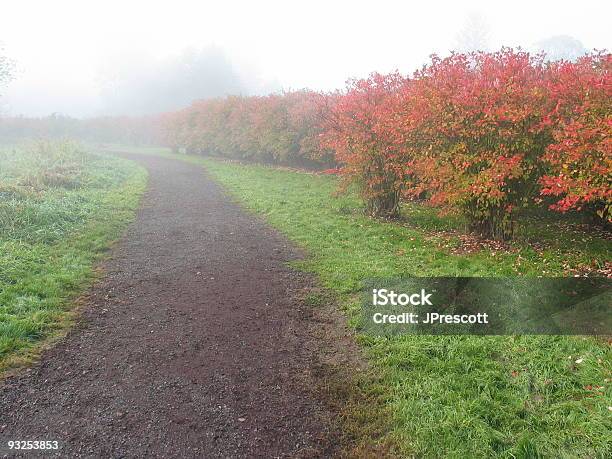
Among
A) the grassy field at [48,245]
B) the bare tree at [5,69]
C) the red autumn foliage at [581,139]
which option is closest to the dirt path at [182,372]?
the grassy field at [48,245]

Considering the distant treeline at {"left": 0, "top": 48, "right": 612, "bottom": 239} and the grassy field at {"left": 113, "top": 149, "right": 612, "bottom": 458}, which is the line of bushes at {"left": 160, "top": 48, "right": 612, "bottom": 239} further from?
the grassy field at {"left": 113, "top": 149, "right": 612, "bottom": 458}

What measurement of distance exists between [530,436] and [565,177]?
409cm

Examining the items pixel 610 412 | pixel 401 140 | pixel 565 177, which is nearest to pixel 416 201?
pixel 401 140

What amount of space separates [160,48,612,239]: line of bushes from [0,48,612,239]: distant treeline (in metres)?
0.02

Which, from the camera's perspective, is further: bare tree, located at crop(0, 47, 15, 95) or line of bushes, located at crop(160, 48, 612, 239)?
bare tree, located at crop(0, 47, 15, 95)

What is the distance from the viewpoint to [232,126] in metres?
28.7

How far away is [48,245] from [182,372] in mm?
5424

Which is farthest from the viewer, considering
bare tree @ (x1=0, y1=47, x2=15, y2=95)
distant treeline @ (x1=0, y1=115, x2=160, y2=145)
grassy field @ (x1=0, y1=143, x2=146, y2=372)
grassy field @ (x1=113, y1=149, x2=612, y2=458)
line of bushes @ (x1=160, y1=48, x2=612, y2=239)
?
distant treeline @ (x1=0, y1=115, x2=160, y2=145)

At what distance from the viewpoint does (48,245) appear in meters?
8.04

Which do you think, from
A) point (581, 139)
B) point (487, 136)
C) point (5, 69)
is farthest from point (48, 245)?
point (5, 69)

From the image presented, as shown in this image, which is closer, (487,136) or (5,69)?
(487,136)

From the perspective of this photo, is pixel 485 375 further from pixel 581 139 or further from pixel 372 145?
pixel 372 145

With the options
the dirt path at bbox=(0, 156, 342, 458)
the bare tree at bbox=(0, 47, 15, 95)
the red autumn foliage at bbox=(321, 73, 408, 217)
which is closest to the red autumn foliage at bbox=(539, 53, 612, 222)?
the red autumn foliage at bbox=(321, 73, 408, 217)

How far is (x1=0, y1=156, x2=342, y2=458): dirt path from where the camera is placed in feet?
11.1
